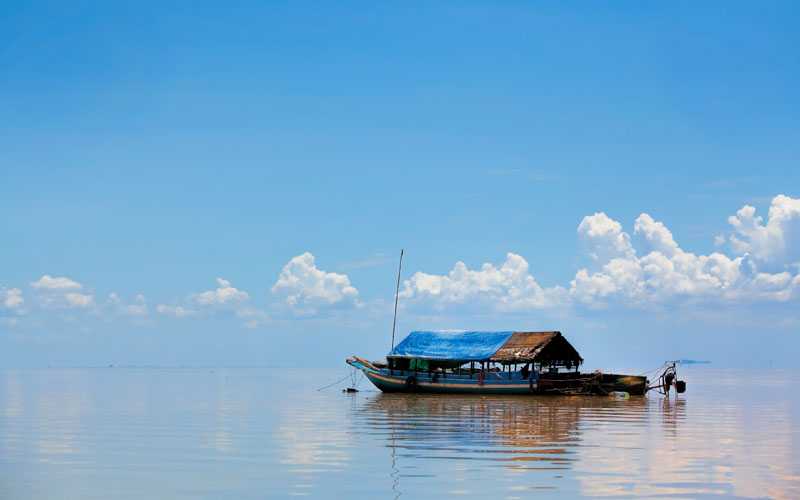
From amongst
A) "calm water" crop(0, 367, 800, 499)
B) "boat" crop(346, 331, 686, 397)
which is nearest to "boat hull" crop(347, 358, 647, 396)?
"boat" crop(346, 331, 686, 397)

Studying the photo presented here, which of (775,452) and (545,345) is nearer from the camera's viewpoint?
(775,452)

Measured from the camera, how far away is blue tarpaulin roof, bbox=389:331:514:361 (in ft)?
203

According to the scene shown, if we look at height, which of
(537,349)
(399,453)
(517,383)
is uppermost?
(537,349)

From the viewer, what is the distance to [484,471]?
78.5 feet

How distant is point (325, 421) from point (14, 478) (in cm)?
2010

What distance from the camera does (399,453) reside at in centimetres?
2780

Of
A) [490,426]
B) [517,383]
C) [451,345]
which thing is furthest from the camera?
[451,345]

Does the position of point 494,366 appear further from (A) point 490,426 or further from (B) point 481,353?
(A) point 490,426

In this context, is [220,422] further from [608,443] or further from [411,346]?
[411,346]

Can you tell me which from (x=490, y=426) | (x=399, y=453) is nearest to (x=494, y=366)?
(x=490, y=426)

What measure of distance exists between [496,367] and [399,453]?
3546cm

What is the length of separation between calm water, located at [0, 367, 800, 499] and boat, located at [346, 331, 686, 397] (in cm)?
1095

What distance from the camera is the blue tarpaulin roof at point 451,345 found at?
203 feet

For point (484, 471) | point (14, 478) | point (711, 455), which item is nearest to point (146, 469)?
point (14, 478)
